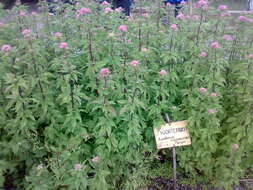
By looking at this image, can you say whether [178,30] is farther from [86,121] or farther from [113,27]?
[86,121]

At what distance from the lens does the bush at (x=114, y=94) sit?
223cm

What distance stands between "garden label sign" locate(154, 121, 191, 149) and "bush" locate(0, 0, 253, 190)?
96 mm

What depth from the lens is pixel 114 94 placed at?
2.39 m

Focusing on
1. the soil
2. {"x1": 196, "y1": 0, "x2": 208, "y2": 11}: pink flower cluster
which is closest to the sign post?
the soil

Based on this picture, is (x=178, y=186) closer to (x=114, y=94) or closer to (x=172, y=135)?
(x=172, y=135)

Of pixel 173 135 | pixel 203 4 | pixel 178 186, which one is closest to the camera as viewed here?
pixel 203 4

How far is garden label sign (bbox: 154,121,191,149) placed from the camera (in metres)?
2.62

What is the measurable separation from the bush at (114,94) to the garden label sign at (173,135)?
0.31ft

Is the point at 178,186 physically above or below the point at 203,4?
below

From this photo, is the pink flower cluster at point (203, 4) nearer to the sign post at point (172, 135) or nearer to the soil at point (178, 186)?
the sign post at point (172, 135)

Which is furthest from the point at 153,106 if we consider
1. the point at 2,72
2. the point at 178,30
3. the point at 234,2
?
the point at 234,2

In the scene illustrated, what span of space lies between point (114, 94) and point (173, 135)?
29.6 inches

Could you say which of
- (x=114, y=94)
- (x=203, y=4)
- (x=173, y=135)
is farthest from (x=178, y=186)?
(x=203, y=4)

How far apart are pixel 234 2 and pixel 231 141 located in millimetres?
10264
